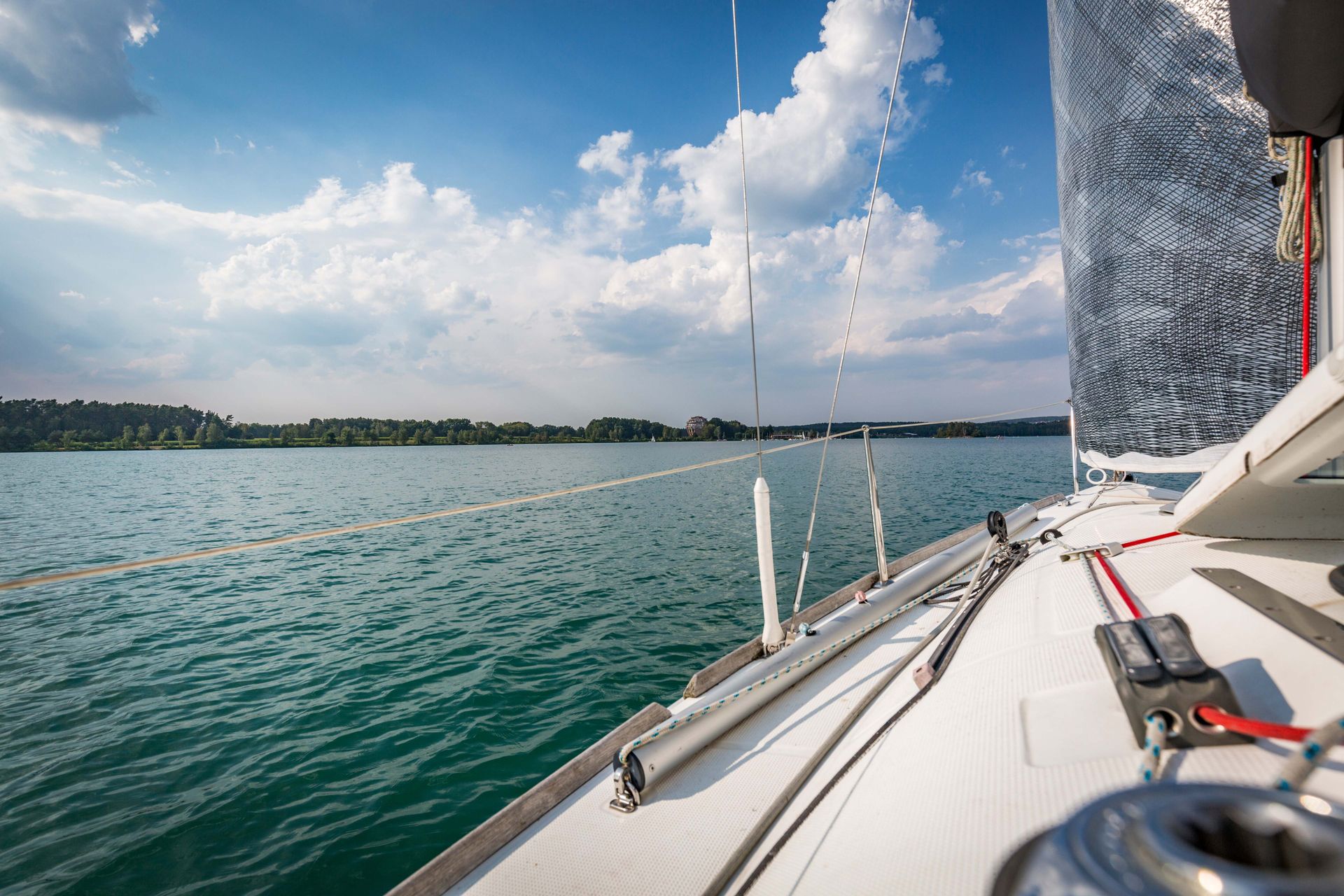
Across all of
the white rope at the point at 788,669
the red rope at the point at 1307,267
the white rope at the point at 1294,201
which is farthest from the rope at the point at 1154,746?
the white rope at the point at 1294,201

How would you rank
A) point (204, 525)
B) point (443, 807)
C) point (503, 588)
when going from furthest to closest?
point (204, 525)
point (503, 588)
point (443, 807)

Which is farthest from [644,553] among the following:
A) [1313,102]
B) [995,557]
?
[1313,102]

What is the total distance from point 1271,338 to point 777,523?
11.9 m

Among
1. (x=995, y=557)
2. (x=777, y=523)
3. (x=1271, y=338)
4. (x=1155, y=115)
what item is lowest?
(x=777, y=523)

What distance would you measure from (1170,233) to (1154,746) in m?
3.82

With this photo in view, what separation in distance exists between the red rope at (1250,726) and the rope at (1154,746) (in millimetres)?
82

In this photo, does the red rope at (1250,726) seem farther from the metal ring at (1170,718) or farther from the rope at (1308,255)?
the rope at (1308,255)

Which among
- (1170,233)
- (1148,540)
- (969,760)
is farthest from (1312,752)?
(1170,233)

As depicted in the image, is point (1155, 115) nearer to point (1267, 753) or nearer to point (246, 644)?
point (1267, 753)

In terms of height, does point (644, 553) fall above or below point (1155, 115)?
below

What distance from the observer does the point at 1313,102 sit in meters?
2.29

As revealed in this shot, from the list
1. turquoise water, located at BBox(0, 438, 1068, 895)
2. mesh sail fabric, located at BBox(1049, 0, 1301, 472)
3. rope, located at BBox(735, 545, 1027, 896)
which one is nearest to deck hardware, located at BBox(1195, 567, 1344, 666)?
rope, located at BBox(735, 545, 1027, 896)

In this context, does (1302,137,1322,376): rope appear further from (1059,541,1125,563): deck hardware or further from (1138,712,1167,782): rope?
(1138,712,1167,782): rope

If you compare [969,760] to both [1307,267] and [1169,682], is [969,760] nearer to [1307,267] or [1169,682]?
[1169,682]
